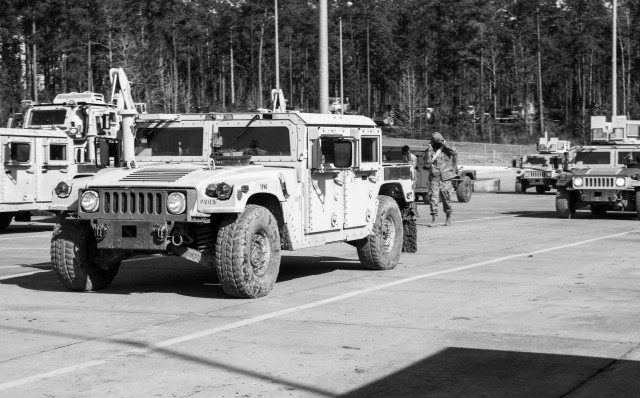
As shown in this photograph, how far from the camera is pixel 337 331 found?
9594mm

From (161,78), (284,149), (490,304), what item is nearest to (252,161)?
(284,149)

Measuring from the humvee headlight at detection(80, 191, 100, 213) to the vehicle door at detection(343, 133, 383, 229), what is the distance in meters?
3.24

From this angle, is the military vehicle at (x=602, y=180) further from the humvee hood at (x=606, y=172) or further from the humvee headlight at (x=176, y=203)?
the humvee headlight at (x=176, y=203)

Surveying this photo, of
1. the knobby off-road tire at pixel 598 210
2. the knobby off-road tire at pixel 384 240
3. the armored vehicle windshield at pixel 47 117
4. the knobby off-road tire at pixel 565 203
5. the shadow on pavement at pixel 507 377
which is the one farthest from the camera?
the knobby off-road tire at pixel 598 210

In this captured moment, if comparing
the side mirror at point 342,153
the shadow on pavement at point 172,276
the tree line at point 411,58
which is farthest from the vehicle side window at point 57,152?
the tree line at point 411,58

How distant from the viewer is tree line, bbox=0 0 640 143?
280ft

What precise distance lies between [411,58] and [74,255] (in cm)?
9169

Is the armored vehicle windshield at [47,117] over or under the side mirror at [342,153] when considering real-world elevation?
over

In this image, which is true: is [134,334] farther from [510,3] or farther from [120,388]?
[510,3]

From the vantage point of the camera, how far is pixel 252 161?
12.5m

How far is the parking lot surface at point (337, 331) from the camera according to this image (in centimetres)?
757

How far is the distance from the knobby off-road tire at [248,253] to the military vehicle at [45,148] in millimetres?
10943

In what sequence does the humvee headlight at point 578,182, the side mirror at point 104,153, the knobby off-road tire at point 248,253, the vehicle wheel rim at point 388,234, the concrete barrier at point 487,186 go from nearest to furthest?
1. the knobby off-road tire at point 248,253
2. the side mirror at point 104,153
3. the vehicle wheel rim at point 388,234
4. the humvee headlight at point 578,182
5. the concrete barrier at point 487,186

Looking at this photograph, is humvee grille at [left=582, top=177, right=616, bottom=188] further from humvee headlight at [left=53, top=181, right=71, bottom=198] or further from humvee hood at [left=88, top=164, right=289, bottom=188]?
humvee headlight at [left=53, top=181, right=71, bottom=198]
